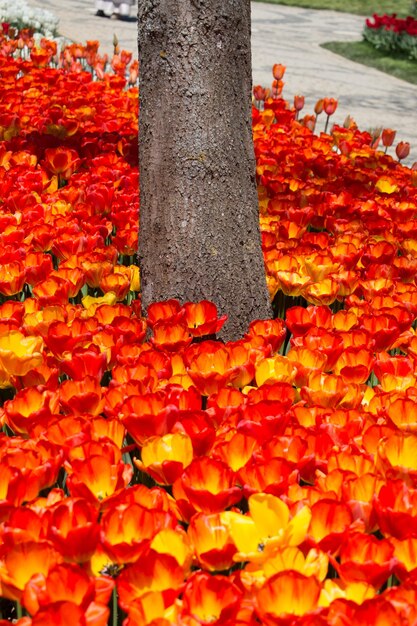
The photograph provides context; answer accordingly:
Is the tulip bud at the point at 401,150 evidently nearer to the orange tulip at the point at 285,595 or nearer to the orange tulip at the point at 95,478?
the orange tulip at the point at 95,478

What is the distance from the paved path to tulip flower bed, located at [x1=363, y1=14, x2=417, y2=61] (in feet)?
2.78

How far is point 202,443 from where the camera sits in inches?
71.1

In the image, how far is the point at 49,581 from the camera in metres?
1.33

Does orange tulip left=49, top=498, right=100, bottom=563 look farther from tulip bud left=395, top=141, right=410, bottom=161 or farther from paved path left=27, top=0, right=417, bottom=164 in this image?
paved path left=27, top=0, right=417, bottom=164

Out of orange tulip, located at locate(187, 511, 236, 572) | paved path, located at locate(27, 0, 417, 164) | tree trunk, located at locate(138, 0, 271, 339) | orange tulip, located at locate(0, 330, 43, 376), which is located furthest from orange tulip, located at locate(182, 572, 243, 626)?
paved path, located at locate(27, 0, 417, 164)

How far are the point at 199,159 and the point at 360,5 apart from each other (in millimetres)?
19782

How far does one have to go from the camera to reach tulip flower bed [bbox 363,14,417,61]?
44.5 feet

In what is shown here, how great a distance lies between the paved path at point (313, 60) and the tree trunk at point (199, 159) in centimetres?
515

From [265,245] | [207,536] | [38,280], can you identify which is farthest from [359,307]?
[207,536]

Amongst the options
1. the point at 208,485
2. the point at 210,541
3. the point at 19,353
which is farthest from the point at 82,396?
the point at 210,541

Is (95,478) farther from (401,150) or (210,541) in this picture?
(401,150)

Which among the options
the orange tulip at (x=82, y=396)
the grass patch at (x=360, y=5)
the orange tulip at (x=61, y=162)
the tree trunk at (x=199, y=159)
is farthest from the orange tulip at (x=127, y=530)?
the grass patch at (x=360, y=5)

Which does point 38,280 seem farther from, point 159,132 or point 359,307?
point 359,307

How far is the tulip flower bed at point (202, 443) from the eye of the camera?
137cm
